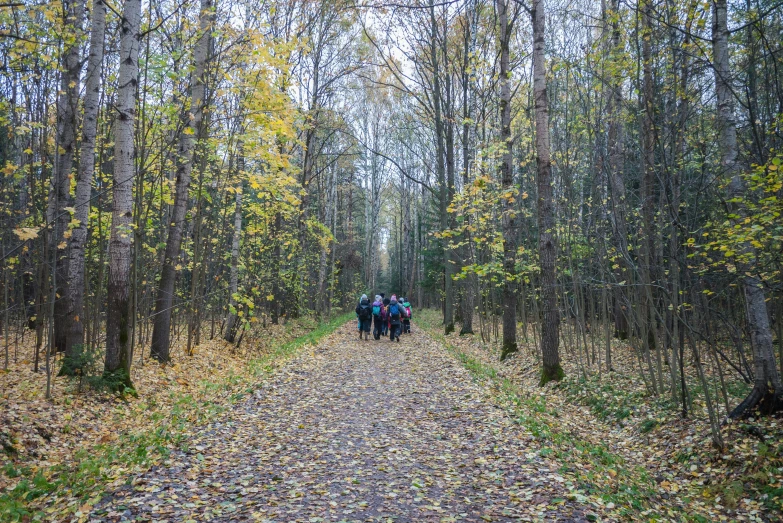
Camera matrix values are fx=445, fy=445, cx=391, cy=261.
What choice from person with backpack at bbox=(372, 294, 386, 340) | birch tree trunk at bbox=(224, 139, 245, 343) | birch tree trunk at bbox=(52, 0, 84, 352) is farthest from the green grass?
person with backpack at bbox=(372, 294, 386, 340)

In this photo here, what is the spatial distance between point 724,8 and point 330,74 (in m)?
17.1

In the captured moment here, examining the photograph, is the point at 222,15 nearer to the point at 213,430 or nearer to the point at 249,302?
the point at 249,302

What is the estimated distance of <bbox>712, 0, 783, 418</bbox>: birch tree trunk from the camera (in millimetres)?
6203

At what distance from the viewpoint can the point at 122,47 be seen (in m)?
7.00

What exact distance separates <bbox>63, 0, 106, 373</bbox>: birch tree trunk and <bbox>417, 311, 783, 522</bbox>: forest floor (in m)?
7.91

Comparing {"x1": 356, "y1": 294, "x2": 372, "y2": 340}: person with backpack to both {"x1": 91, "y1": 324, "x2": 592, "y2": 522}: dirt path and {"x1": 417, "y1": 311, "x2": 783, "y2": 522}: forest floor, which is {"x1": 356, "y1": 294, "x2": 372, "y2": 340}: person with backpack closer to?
{"x1": 417, "y1": 311, "x2": 783, "y2": 522}: forest floor

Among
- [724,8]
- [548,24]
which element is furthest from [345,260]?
[724,8]

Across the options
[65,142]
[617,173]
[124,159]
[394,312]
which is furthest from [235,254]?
[617,173]

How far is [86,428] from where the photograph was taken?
621 centimetres

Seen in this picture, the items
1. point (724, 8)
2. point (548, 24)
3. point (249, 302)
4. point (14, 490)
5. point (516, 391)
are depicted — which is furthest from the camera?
point (548, 24)

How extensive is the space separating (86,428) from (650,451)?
324 inches

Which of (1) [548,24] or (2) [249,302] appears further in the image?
(1) [548,24]

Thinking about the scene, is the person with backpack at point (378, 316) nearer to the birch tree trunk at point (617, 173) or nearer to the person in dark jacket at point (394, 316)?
the person in dark jacket at point (394, 316)

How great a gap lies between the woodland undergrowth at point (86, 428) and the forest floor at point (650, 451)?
468cm
